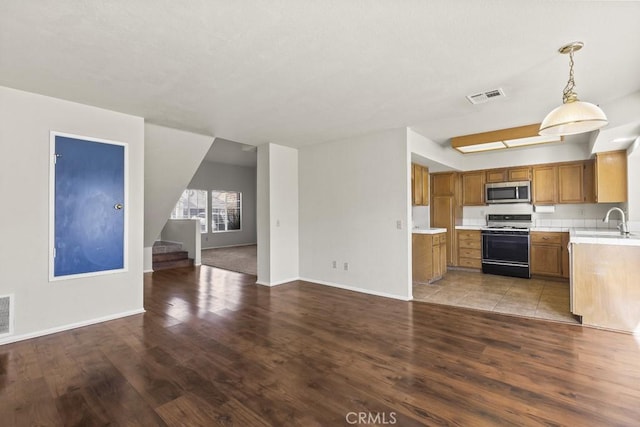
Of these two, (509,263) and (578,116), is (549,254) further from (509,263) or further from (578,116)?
(578,116)

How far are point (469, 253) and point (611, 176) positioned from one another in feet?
8.45

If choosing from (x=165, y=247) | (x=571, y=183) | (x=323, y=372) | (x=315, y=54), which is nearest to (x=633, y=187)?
(x=571, y=183)

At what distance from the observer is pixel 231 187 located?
1113cm

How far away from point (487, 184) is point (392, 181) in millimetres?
2954

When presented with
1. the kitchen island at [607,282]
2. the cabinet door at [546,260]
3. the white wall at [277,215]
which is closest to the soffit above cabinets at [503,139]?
the kitchen island at [607,282]

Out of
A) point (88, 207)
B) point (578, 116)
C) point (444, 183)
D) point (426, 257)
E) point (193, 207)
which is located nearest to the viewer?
point (578, 116)

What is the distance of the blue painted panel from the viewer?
3.31 meters

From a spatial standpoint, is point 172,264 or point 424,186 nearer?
point 424,186

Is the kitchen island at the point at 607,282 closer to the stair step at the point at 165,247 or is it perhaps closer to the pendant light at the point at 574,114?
the pendant light at the point at 574,114

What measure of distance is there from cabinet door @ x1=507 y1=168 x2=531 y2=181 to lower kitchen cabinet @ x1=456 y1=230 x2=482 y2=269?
1.26m

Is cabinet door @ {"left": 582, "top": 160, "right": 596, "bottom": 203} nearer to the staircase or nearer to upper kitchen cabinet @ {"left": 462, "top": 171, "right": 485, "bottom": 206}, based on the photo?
upper kitchen cabinet @ {"left": 462, "top": 171, "right": 485, "bottom": 206}

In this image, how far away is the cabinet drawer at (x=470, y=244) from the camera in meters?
6.19

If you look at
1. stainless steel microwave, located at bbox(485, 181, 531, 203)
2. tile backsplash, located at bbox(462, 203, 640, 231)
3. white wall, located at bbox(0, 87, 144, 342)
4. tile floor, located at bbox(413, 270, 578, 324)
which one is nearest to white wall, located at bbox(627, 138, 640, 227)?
tile backsplash, located at bbox(462, 203, 640, 231)

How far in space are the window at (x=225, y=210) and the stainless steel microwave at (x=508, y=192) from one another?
841 cm
